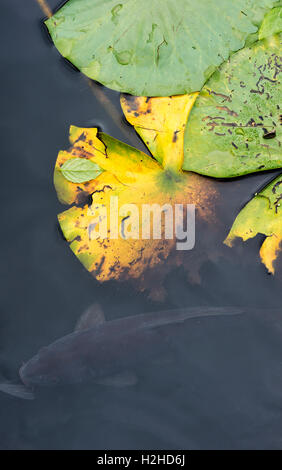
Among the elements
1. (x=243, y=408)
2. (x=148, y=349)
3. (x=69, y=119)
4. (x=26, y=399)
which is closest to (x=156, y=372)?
(x=148, y=349)

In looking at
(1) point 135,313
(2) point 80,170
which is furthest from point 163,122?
(1) point 135,313

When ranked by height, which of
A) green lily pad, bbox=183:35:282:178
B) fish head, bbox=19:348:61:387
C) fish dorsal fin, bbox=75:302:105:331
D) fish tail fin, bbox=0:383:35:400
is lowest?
fish tail fin, bbox=0:383:35:400

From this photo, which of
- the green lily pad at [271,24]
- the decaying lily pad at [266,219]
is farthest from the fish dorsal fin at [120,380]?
the green lily pad at [271,24]

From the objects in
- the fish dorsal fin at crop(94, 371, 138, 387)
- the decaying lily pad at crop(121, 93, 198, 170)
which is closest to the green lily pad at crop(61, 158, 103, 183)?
the decaying lily pad at crop(121, 93, 198, 170)

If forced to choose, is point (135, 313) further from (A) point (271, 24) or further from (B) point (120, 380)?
(A) point (271, 24)

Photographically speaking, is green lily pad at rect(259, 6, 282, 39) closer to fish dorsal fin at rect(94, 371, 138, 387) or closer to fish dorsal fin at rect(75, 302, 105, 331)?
fish dorsal fin at rect(75, 302, 105, 331)

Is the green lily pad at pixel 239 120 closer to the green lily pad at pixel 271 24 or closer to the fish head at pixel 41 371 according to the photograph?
the green lily pad at pixel 271 24

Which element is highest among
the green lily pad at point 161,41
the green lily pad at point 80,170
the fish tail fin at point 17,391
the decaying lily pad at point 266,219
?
the green lily pad at point 161,41
